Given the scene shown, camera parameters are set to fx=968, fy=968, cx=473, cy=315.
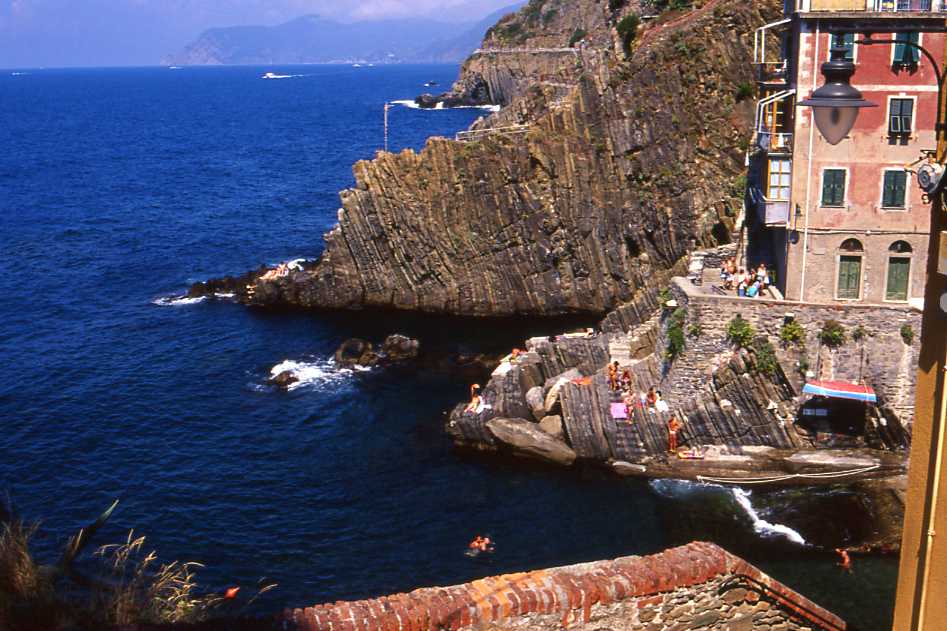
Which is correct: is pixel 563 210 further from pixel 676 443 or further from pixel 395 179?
pixel 676 443

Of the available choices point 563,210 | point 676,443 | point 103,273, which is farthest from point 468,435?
point 103,273

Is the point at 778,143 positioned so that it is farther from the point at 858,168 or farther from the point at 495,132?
the point at 495,132

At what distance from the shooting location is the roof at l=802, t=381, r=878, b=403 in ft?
128

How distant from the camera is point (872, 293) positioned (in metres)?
41.8

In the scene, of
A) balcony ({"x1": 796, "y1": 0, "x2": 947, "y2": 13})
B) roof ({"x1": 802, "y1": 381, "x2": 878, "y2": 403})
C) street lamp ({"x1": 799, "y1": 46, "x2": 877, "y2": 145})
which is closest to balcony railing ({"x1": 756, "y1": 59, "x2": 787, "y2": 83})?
balcony ({"x1": 796, "y1": 0, "x2": 947, "y2": 13})

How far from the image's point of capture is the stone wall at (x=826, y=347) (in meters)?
39.9

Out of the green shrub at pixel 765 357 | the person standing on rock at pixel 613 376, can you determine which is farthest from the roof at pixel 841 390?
the person standing on rock at pixel 613 376

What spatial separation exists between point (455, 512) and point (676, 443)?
33.2ft

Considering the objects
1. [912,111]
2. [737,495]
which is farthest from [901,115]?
[737,495]

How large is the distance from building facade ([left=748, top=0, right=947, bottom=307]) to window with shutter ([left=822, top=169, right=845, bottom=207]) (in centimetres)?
4

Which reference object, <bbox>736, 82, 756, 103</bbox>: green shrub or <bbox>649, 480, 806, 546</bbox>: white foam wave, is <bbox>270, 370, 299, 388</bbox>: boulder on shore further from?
<bbox>736, 82, 756, 103</bbox>: green shrub

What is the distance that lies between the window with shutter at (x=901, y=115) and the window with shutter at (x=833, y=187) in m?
2.66

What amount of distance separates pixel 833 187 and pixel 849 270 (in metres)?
3.73

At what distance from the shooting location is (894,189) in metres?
40.5
